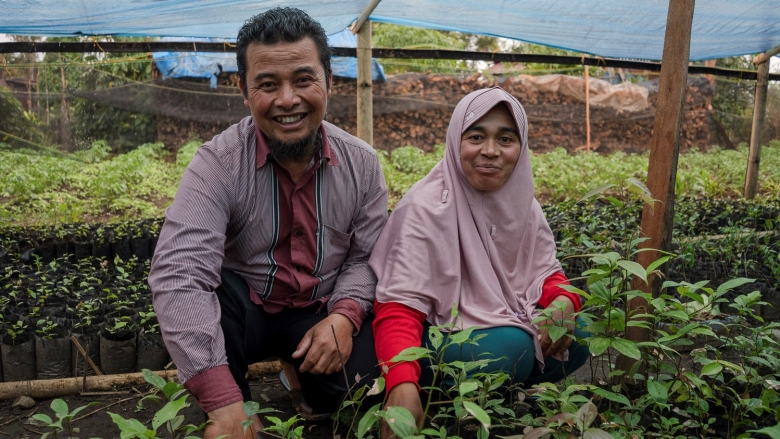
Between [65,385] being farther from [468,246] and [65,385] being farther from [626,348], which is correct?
[626,348]

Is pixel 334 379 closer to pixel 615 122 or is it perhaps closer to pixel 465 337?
pixel 465 337

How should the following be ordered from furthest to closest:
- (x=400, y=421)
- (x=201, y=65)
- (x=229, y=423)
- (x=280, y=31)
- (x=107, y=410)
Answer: (x=201, y=65)
(x=107, y=410)
(x=280, y=31)
(x=229, y=423)
(x=400, y=421)

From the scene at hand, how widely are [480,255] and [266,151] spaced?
2.48ft

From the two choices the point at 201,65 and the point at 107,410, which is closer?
the point at 107,410

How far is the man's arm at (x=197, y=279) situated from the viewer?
178 centimetres

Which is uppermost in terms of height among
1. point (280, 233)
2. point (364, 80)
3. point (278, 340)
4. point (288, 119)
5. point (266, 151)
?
point (364, 80)

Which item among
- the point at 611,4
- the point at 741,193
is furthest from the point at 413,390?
the point at 741,193

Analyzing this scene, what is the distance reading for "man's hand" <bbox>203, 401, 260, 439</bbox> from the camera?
169 centimetres

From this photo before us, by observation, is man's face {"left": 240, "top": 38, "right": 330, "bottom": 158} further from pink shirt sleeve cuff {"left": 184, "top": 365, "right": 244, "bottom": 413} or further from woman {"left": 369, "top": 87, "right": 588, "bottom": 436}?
pink shirt sleeve cuff {"left": 184, "top": 365, "right": 244, "bottom": 413}

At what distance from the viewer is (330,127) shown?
246cm

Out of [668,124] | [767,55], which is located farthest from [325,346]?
[767,55]

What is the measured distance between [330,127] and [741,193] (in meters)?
7.62

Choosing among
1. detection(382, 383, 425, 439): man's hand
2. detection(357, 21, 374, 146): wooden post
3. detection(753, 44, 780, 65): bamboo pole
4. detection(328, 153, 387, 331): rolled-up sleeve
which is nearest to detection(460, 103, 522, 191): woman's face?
detection(328, 153, 387, 331): rolled-up sleeve

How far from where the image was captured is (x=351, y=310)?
7.14ft
